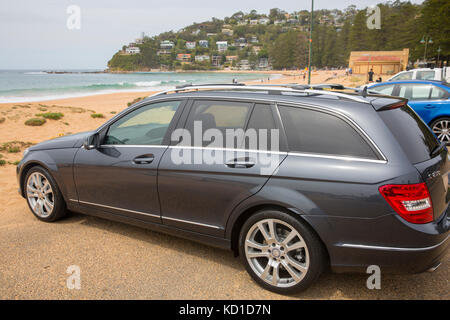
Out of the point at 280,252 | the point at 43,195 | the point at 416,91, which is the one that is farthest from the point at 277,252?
the point at 416,91

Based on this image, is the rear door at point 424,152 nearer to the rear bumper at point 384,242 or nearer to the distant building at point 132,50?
the rear bumper at point 384,242

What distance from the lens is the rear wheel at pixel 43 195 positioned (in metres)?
4.61

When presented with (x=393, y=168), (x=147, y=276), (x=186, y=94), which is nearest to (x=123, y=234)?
(x=147, y=276)

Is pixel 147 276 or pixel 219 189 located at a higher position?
pixel 219 189

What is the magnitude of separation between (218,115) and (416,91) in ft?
24.8

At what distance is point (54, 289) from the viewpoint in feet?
10.9

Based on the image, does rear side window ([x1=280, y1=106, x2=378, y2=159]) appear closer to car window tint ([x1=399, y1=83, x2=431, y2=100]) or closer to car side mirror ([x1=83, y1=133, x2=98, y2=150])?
car side mirror ([x1=83, y1=133, x2=98, y2=150])

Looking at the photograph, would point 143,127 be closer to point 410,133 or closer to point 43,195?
point 43,195

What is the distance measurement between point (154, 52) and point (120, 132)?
204 metres

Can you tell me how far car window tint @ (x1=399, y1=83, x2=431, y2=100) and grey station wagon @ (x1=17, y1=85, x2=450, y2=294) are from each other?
6.69 meters

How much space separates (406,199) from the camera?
2.62 m

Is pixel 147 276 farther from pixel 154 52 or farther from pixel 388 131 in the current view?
pixel 154 52

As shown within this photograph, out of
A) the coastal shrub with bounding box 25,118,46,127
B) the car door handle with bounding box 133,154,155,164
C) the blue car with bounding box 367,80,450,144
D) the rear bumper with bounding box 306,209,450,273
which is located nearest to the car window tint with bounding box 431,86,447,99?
the blue car with bounding box 367,80,450,144

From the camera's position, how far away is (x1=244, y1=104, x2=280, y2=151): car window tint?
3.18 m
